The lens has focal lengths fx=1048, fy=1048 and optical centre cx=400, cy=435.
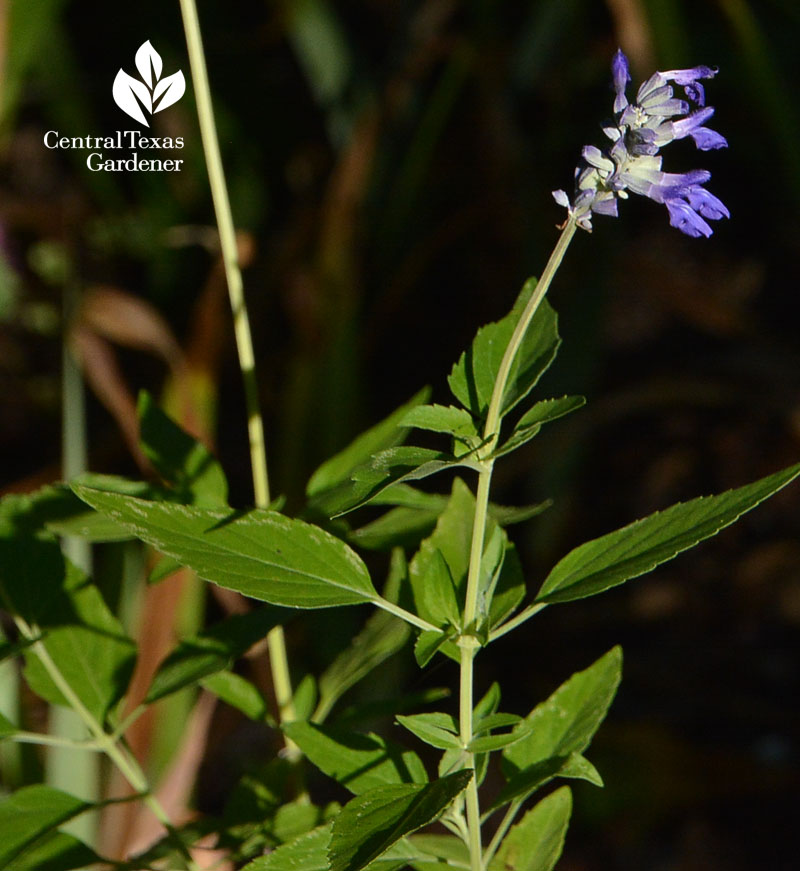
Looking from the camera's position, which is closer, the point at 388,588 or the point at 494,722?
the point at 494,722

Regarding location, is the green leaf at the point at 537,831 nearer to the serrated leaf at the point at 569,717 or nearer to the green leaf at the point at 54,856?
the serrated leaf at the point at 569,717

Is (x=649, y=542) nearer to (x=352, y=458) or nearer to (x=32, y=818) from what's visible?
(x=352, y=458)

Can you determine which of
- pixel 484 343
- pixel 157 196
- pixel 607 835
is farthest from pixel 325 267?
pixel 484 343

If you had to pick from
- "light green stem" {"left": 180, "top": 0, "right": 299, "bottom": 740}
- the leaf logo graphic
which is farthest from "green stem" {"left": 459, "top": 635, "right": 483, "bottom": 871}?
the leaf logo graphic

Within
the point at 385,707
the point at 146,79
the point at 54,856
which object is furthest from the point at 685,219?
the point at 146,79

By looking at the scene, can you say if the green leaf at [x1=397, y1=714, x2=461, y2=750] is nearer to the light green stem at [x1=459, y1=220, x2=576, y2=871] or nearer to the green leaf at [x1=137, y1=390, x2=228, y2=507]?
the light green stem at [x1=459, y1=220, x2=576, y2=871]

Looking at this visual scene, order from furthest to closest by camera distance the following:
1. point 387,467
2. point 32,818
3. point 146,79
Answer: point 146,79, point 32,818, point 387,467

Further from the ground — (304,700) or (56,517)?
(56,517)

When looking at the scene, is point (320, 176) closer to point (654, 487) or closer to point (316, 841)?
point (654, 487)

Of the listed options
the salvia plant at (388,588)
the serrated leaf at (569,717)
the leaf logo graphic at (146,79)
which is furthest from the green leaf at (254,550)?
the leaf logo graphic at (146,79)
